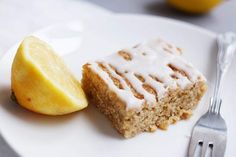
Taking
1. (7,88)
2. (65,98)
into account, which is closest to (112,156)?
(65,98)

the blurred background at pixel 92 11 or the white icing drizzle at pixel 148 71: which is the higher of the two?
the white icing drizzle at pixel 148 71

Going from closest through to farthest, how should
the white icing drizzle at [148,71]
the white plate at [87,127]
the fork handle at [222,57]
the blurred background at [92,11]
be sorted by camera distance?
1. the white plate at [87,127]
2. the white icing drizzle at [148,71]
3. the fork handle at [222,57]
4. the blurred background at [92,11]

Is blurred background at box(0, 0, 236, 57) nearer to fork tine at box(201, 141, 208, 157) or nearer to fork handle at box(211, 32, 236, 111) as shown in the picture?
fork handle at box(211, 32, 236, 111)

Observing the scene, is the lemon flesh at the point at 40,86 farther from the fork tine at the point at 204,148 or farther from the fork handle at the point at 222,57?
the fork handle at the point at 222,57

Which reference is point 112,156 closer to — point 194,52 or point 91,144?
point 91,144

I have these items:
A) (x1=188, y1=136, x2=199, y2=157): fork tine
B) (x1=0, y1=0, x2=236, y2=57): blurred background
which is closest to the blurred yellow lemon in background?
(x1=0, y1=0, x2=236, y2=57): blurred background

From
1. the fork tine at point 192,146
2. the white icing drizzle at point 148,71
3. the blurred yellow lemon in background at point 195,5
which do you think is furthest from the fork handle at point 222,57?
the blurred yellow lemon in background at point 195,5

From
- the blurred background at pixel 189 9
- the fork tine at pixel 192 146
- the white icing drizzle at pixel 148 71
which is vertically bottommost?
the fork tine at pixel 192 146

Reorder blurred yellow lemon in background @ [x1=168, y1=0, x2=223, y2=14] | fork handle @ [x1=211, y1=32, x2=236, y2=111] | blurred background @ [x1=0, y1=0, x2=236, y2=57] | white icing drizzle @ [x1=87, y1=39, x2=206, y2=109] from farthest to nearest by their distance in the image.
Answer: blurred yellow lemon in background @ [x1=168, y1=0, x2=223, y2=14] → blurred background @ [x1=0, y1=0, x2=236, y2=57] → fork handle @ [x1=211, y1=32, x2=236, y2=111] → white icing drizzle @ [x1=87, y1=39, x2=206, y2=109]
